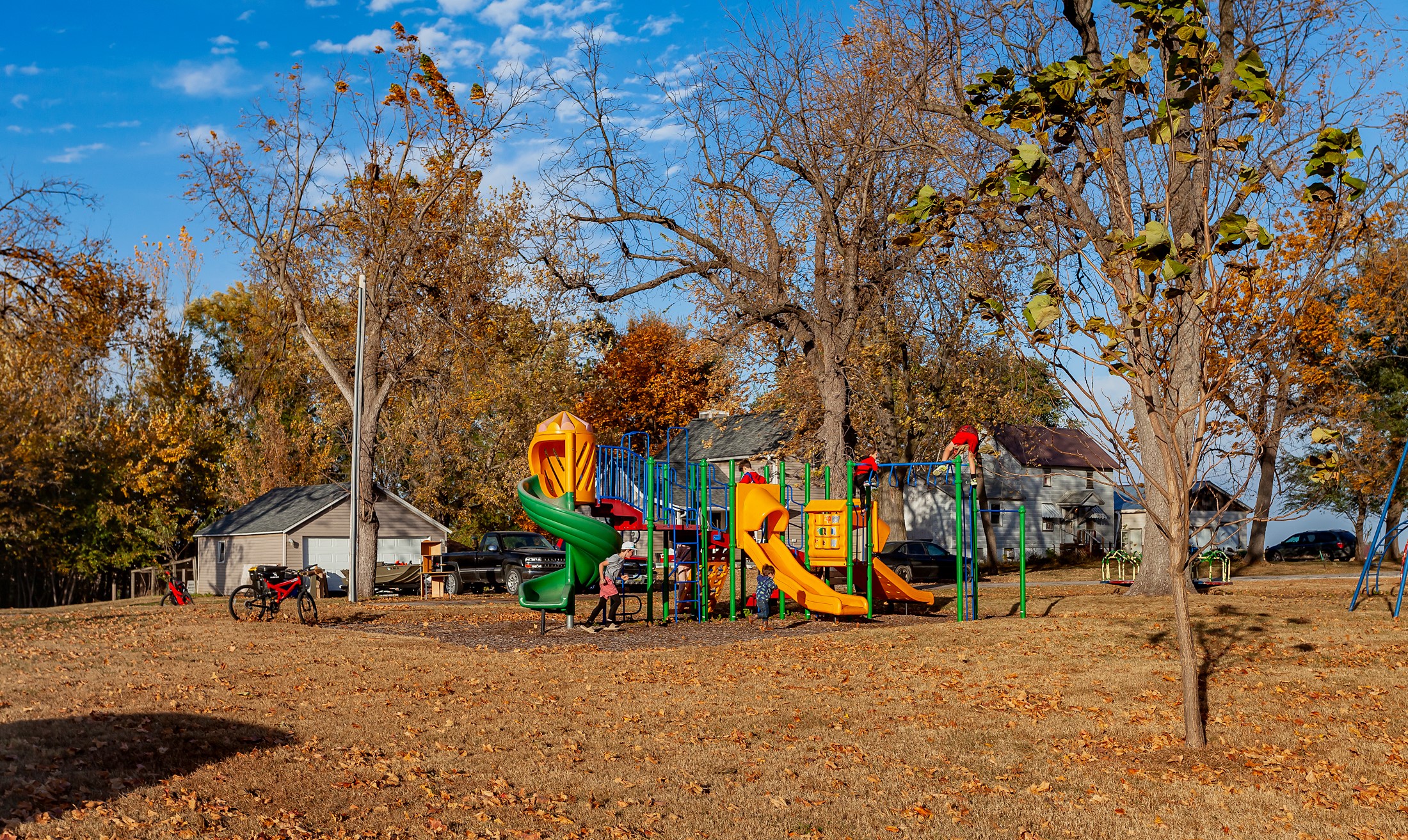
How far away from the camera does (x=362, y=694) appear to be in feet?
36.0

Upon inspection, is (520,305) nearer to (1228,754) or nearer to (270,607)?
(270,607)

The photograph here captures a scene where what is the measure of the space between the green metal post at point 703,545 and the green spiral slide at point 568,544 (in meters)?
1.54

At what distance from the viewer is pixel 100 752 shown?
8133mm

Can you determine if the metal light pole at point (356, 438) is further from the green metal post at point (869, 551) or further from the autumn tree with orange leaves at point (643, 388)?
the autumn tree with orange leaves at point (643, 388)

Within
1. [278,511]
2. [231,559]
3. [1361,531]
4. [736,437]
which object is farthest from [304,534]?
[1361,531]

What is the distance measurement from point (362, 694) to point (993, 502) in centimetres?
4100

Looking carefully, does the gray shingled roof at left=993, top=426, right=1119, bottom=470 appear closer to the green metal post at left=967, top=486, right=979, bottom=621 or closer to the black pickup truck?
the black pickup truck

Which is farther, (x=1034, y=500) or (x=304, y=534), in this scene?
(x=1034, y=500)

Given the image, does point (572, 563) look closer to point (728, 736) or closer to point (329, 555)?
point (728, 736)

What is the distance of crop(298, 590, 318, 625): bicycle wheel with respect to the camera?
19016 mm

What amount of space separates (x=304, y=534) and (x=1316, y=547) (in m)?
40.0

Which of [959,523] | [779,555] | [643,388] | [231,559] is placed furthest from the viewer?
[643,388]

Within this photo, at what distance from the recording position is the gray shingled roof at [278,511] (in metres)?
35.5

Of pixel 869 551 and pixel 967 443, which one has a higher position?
pixel 967 443
